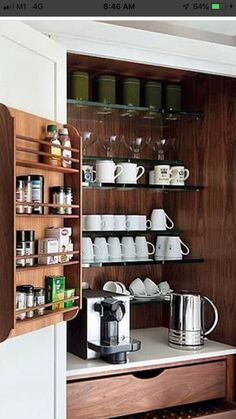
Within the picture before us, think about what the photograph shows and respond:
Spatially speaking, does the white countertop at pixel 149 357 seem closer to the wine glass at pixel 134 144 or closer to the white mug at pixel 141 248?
the white mug at pixel 141 248

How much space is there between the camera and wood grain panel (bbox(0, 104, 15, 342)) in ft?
4.63

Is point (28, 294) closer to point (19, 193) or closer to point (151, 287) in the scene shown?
point (19, 193)

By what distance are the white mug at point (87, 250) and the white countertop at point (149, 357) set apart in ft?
1.31

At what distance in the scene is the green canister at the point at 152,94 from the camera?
2.54 metres

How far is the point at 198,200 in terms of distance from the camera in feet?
8.37

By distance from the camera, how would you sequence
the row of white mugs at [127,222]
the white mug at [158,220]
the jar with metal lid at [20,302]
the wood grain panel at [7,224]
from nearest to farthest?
the wood grain panel at [7,224], the jar with metal lid at [20,302], the row of white mugs at [127,222], the white mug at [158,220]

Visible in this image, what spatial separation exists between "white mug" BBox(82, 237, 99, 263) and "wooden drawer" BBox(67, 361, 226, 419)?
0.51m

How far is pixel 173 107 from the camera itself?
262cm

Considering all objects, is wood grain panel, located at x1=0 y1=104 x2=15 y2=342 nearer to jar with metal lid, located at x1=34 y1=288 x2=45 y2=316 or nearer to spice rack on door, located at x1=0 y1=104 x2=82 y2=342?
spice rack on door, located at x1=0 y1=104 x2=82 y2=342

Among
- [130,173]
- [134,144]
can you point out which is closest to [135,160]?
[130,173]

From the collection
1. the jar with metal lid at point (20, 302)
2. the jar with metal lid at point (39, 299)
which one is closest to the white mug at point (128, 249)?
the jar with metal lid at point (39, 299)

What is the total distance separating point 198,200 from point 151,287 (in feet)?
1.53
